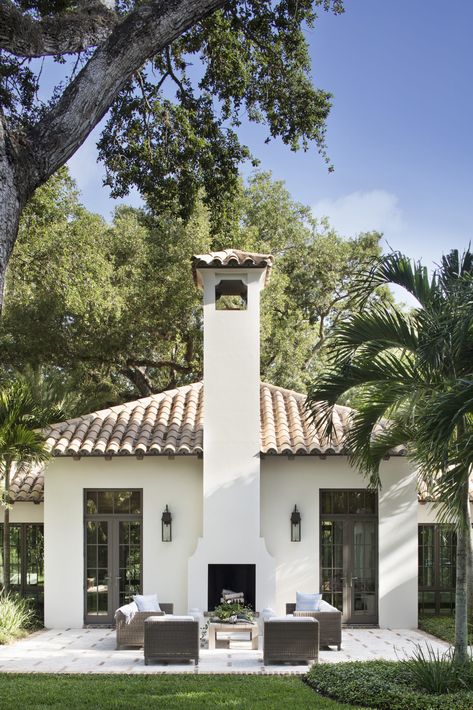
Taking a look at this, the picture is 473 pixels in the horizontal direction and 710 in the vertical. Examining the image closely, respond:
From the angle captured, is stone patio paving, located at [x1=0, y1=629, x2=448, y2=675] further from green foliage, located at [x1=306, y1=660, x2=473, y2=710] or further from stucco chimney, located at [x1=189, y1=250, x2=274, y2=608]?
stucco chimney, located at [x1=189, y1=250, x2=274, y2=608]

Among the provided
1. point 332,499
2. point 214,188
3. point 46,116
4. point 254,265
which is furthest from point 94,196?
point 46,116

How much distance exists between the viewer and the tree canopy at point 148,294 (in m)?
→ 21.6

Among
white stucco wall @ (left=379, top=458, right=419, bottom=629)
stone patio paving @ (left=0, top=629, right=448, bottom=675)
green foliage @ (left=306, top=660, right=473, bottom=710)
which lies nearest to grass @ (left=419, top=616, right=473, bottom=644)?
stone patio paving @ (left=0, top=629, right=448, bottom=675)

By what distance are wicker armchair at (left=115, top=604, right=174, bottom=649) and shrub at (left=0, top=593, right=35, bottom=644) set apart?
227 centimetres

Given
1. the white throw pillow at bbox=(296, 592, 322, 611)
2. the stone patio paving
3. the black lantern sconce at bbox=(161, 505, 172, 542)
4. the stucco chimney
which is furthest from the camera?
the black lantern sconce at bbox=(161, 505, 172, 542)

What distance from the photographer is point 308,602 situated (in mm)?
14984

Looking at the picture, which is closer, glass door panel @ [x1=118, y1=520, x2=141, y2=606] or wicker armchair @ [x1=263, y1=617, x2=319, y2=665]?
wicker armchair @ [x1=263, y1=617, x2=319, y2=665]

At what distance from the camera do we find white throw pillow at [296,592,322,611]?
14906mm

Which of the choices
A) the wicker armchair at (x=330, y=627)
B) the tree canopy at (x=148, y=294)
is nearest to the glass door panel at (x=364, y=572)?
the wicker armchair at (x=330, y=627)

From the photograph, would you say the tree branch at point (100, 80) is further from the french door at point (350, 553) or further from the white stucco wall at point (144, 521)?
the french door at point (350, 553)

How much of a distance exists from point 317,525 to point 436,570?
3.31m

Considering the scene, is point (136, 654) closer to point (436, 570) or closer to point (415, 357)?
point (415, 357)

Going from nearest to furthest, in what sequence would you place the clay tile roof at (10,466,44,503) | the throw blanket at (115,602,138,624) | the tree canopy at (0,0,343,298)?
the tree canopy at (0,0,343,298) < the throw blanket at (115,602,138,624) < the clay tile roof at (10,466,44,503)

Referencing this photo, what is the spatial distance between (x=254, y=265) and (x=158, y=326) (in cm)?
898
